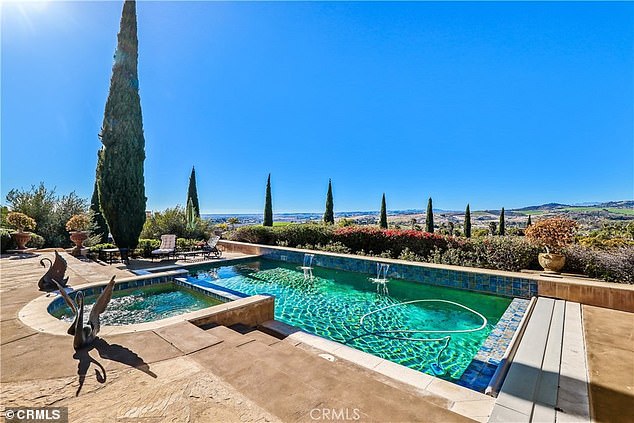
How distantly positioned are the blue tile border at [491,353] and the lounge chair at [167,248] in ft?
30.4

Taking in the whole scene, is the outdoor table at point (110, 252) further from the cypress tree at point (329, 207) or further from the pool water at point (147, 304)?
the cypress tree at point (329, 207)

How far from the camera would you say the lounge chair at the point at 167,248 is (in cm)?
932

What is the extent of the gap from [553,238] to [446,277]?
2731 mm

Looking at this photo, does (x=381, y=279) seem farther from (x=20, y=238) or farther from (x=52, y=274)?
(x=20, y=238)

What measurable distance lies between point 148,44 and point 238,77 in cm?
358

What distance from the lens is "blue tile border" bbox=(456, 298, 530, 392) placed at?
9.35 ft

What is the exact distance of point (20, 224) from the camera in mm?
9812

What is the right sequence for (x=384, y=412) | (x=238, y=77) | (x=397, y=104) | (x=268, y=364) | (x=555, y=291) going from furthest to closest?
(x=397, y=104)
(x=238, y=77)
(x=555, y=291)
(x=268, y=364)
(x=384, y=412)

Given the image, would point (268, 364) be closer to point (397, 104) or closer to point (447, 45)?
point (447, 45)

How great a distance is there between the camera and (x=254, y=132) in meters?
18.6

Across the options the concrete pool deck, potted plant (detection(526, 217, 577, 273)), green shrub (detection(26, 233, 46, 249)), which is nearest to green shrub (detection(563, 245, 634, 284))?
potted plant (detection(526, 217, 577, 273))

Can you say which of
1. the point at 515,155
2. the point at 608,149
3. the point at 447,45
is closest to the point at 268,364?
the point at 447,45

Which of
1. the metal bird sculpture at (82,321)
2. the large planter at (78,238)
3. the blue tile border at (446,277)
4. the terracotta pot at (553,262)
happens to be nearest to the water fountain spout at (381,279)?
the blue tile border at (446,277)

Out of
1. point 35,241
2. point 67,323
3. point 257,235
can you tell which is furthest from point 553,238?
point 35,241
